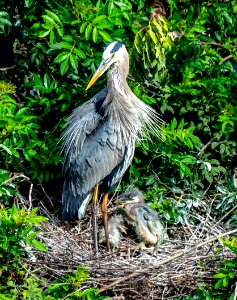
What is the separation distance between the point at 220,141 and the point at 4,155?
1585mm

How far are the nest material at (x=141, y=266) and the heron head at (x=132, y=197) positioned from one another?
16.7 inches

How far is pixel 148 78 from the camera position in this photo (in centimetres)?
688

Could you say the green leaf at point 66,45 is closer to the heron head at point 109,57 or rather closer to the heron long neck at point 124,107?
the heron head at point 109,57

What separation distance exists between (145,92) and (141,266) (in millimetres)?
1425

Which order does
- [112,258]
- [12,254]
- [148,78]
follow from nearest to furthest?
[12,254]
[112,258]
[148,78]

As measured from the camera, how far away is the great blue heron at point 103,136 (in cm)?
648

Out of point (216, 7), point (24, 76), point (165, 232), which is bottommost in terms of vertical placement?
point (165, 232)

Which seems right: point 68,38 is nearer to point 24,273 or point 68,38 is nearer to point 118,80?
point 118,80

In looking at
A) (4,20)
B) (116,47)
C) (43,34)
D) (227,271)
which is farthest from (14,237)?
(4,20)

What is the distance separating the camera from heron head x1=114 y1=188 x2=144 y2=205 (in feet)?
22.0

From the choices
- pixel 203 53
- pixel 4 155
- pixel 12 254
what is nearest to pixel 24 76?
pixel 4 155

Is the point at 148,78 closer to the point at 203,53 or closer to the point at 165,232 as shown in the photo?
the point at 203,53

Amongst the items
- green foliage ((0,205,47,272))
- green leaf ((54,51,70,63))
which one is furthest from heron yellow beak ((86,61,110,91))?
green foliage ((0,205,47,272))

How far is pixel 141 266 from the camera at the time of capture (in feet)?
19.9
